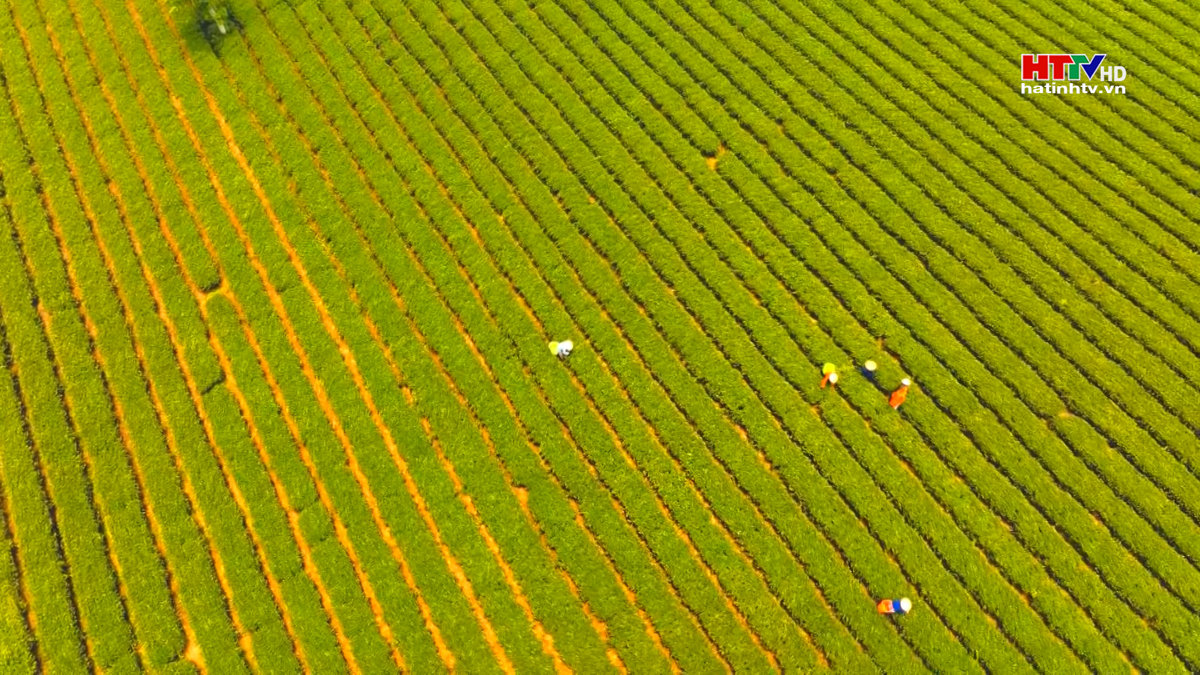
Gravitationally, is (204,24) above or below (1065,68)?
above

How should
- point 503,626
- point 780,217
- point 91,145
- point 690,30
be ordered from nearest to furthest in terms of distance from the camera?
point 503,626, point 780,217, point 91,145, point 690,30

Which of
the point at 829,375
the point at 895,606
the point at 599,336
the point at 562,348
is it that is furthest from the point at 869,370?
the point at 562,348

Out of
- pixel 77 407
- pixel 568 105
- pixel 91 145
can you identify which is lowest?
pixel 77 407

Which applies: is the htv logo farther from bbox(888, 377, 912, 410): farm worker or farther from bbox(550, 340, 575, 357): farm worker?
bbox(550, 340, 575, 357): farm worker

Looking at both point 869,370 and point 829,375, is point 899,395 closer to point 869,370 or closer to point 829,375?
point 869,370

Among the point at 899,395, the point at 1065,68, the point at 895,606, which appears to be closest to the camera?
the point at 895,606

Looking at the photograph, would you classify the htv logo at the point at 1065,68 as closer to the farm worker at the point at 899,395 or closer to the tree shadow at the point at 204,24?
the farm worker at the point at 899,395

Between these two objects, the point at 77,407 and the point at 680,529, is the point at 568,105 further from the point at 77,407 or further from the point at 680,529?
the point at 77,407

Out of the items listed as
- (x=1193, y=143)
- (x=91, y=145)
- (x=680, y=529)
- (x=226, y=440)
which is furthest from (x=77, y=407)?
(x=1193, y=143)
